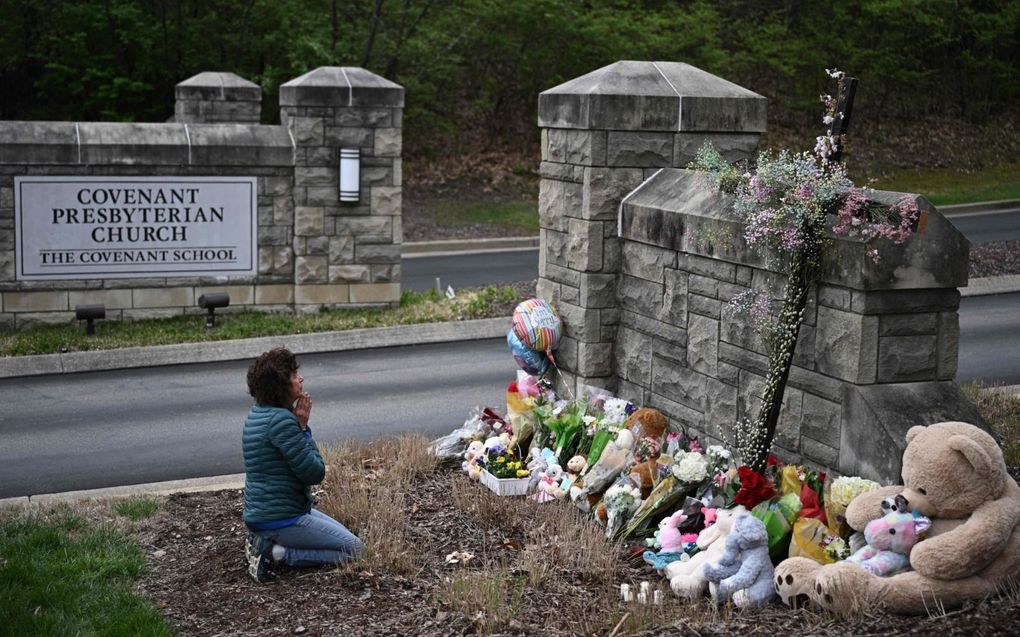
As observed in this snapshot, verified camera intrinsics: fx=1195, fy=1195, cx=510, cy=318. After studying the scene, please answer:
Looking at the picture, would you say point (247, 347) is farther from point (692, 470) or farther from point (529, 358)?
point (692, 470)

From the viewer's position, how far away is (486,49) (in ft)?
94.7

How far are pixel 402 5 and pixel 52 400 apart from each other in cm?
1712

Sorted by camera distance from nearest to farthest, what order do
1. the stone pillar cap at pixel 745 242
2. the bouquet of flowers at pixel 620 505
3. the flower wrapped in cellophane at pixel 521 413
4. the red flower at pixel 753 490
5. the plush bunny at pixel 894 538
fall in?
1. the plush bunny at pixel 894 538
2. the stone pillar cap at pixel 745 242
3. the red flower at pixel 753 490
4. the bouquet of flowers at pixel 620 505
5. the flower wrapped in cellophane at pixel 521 413

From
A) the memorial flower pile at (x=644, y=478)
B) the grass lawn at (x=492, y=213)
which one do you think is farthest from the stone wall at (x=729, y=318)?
the grass lawn at (x=492, y=213)

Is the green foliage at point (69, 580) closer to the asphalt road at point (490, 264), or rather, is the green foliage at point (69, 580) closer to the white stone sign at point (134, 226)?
the white stone sign at point (134, 226)

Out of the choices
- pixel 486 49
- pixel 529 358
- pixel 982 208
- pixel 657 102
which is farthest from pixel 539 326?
pixel 486 49

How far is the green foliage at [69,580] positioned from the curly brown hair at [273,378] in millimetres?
1153

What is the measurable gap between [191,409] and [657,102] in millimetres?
5162

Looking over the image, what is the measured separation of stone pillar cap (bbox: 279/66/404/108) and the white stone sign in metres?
1.12

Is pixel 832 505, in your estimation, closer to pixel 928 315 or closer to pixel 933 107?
pixel 928 315

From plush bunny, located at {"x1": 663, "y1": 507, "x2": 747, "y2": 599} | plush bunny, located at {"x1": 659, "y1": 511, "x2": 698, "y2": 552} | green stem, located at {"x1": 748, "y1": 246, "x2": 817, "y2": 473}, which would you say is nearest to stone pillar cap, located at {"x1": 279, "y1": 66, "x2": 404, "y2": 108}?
green stem, located at {"x1": 748, "y1": 246, "x2": 817, "y2": 473}

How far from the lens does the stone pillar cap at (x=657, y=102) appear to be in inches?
313

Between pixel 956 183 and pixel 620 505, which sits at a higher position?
pixel 956 183

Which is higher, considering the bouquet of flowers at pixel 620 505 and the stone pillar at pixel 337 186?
the stone pillar at pixel 337 186
